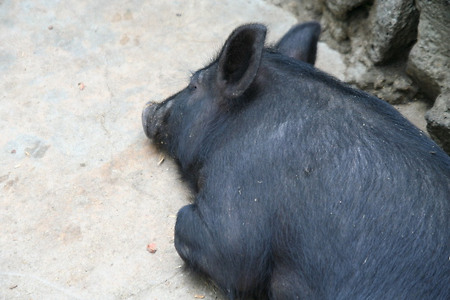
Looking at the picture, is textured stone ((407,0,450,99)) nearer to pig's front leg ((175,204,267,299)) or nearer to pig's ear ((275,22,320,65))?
pig's ear ((275,22,320,65))

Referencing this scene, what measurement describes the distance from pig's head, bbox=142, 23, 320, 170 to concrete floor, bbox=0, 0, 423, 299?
0.33 m

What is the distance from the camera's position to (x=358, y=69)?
6.30 metres

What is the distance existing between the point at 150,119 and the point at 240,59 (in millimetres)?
1136

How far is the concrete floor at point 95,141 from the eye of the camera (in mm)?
4664

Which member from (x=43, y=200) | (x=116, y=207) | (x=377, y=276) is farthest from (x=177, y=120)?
(x=377, y=276)

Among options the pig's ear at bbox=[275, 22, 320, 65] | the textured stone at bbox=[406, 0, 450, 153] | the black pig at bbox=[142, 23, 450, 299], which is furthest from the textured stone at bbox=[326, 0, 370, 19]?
the black pig at bbox=[142, 23, 450, 299]

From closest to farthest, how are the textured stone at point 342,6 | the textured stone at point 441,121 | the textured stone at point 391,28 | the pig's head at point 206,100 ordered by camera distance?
the pig's head at point 206,100, the textured stone at point 441,121, the textured stone at point 391,28, the textured stone at point 342,6

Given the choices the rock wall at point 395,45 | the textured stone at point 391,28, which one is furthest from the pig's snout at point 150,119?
the textured stone at point 391,28

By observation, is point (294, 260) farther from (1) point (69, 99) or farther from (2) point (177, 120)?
(1) point (69, 99)

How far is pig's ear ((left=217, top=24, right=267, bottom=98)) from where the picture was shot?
443 cm

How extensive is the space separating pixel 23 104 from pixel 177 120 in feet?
5.22

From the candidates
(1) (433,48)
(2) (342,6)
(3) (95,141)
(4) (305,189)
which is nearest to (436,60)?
(1) (433,48)

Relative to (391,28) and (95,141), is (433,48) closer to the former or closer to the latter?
(391,28)

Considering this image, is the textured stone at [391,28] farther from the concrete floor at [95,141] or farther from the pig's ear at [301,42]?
the pig's ear at [301,42]
